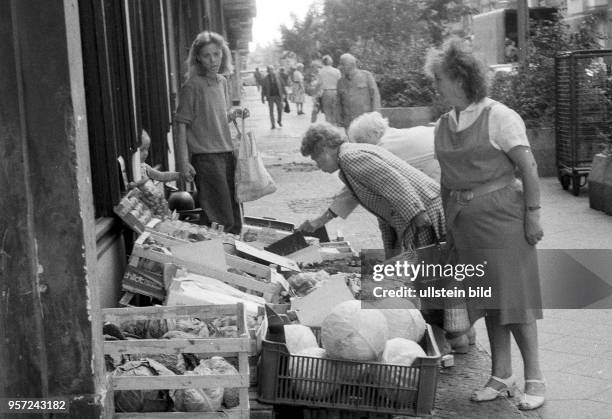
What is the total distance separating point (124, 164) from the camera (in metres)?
6.70

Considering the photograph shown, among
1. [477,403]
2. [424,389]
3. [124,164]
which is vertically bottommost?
[477,403]

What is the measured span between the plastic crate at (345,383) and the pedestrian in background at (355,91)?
38.7 ft

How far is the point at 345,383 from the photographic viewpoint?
4332mm

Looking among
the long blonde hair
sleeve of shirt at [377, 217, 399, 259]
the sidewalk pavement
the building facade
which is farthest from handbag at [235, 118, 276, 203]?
the building facade

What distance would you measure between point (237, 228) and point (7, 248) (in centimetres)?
466

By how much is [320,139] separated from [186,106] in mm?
2405

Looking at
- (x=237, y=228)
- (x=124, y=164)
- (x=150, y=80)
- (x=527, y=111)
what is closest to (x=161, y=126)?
(x=150, y=80)

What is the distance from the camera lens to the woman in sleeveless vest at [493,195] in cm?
493

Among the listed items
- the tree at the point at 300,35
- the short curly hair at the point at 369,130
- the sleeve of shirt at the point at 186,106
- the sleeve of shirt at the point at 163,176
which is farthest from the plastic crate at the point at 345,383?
the tree at the point at 300,35

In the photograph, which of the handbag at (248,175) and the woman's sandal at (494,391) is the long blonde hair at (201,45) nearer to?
the handbag at (248,175)

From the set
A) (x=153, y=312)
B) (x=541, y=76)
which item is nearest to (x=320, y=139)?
(x=153, y=312)

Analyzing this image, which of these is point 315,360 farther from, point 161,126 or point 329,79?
point 329,79

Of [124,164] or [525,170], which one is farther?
[124,164]

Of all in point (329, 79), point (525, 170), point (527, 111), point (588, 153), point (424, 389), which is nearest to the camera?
point (424, 389)
